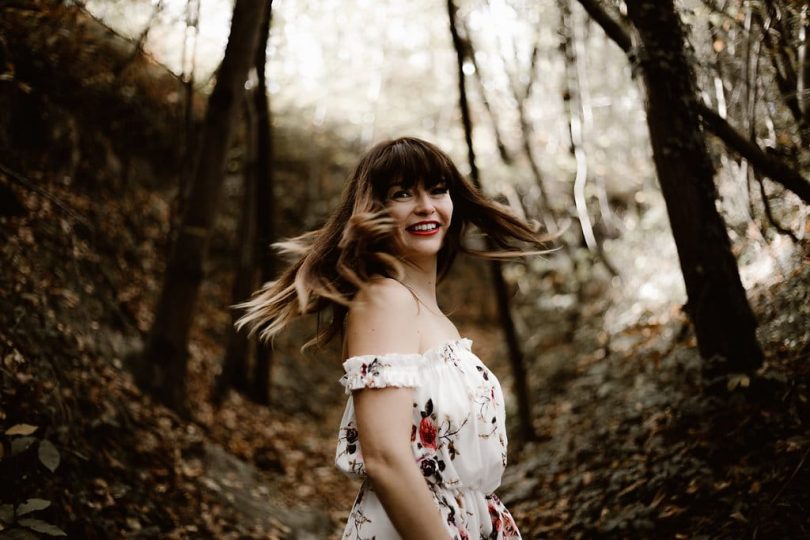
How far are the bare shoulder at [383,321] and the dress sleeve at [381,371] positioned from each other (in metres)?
0.03

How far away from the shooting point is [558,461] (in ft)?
20.6

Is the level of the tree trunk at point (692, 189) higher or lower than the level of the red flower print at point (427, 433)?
higher

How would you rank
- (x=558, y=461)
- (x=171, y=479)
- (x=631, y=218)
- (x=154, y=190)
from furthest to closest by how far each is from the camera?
(x=631, y=218)
(x=154, y=190)
(x=558, y=461)
(x=171, y=479)

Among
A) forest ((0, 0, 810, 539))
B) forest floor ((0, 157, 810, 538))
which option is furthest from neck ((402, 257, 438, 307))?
forest floor ((0, 157, 810, 538))

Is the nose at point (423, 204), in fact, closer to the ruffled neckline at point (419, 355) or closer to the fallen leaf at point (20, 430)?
the ruffled neckline at point (419, 355)

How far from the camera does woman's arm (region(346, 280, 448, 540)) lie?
1758 mm

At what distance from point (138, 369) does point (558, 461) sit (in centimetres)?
408

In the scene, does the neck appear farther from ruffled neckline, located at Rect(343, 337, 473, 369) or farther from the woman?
ruffled neckline, located at Rect(343, 337, 473, 369)

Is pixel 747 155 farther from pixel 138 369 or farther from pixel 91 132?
pixel 91 132

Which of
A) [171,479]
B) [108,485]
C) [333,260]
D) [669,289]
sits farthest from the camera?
[669,289]

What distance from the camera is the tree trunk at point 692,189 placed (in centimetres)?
447

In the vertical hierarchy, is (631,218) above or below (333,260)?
above

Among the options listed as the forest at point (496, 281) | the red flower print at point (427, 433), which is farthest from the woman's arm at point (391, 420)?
the forest at point (496, 281)

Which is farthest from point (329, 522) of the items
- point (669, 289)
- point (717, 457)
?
point (669, 289)
